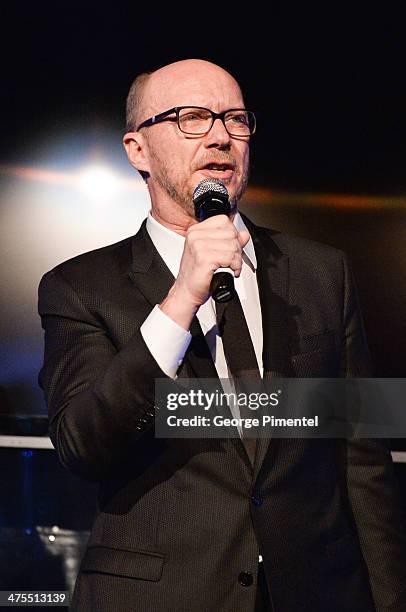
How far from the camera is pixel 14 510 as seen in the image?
286 centimetres

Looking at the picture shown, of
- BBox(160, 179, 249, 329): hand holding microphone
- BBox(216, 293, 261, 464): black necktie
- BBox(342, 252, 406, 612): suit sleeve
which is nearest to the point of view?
BBox(160, 179, 249, 329): hand holding microphone

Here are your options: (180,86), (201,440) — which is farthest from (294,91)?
(201,440)

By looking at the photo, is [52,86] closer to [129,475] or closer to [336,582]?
→ [129,475]

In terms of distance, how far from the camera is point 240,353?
1480 mm

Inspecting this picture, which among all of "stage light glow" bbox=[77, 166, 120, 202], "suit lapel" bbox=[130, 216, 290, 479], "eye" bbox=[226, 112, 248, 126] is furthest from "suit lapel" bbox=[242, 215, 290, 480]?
"stage light glow" bbox=[77, 166, 120, 202]

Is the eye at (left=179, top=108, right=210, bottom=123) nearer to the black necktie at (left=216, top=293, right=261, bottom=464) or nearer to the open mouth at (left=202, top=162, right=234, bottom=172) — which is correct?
the open mouth at (left=202, top=162, right=234, bottom=172)

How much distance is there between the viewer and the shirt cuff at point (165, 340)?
1339mm

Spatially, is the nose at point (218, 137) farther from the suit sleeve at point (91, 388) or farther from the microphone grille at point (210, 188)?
the suit sleeve at point (91, 388)

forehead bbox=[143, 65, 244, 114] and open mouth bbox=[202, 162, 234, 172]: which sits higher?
forehead bbox=[143, 65, 244, 114]

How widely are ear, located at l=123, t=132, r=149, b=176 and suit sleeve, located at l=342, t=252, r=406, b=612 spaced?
523mm

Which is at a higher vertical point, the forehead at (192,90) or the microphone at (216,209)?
the forehead at (192,90)

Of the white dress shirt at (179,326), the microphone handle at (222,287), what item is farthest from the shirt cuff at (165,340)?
the microphone handle at (222,287)

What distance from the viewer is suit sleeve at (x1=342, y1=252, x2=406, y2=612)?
1.57 meters

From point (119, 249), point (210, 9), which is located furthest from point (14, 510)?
point (210, 9)
